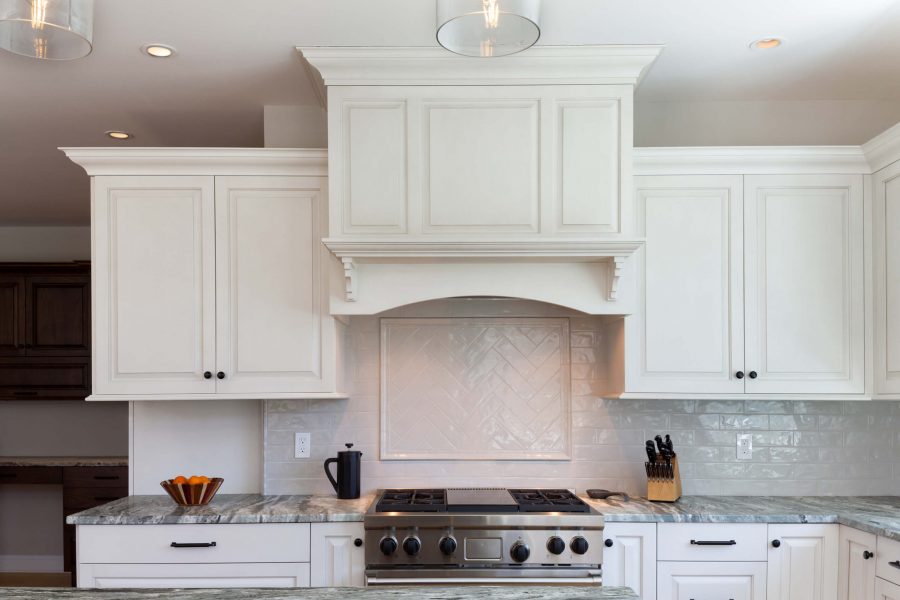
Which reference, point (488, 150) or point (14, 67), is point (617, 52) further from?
point (14, 67)

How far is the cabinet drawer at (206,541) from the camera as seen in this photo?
310 cm

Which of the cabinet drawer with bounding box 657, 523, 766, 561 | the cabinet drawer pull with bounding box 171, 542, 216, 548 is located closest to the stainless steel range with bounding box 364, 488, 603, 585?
the cabinet drawer with bounding box 657, 523, 766, 561

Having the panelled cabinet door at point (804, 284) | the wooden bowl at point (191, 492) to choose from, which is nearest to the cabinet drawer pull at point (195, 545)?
the wooden bowl at point (191, 492)

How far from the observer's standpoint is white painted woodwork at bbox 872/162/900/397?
3.18 metres

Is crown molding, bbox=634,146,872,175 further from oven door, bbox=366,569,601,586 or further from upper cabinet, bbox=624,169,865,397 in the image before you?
oven door, bbox=366,569,601,586

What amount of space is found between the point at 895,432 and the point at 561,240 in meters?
1.87

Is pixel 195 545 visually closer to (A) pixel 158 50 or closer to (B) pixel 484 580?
(B) pixel 484 580

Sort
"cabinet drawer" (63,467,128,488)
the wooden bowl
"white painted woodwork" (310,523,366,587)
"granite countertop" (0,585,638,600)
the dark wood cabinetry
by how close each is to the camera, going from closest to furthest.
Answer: "granite countertop" (0,585,638,600) < "white painted woodwork" (310,523,366,587) < the wooden bowl < "cabinet drawer" (63,467,128,488) < the dark wood cabinetry

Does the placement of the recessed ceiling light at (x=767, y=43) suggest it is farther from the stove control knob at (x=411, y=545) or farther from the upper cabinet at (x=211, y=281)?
the stove control knob at (x=411, y=545)

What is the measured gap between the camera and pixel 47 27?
179 centimetres

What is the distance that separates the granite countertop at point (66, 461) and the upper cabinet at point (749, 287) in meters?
4.37

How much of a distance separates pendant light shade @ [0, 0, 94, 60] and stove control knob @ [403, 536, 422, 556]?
1.99 m

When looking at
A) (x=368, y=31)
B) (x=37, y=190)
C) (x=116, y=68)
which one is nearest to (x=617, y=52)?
(x=368, y=31)

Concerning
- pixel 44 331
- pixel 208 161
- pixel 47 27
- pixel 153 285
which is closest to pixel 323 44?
pixel 208 161
